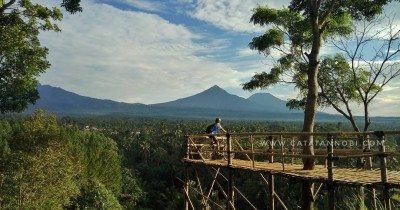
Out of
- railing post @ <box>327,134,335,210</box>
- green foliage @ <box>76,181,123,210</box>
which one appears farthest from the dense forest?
railing post @ <box>327,134,335,210</box>

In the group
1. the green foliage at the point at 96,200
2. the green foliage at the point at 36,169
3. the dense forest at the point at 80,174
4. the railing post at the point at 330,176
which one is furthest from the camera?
the green foliage at the point at 96,200

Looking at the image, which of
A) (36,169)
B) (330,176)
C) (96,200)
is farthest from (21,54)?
(96,200)

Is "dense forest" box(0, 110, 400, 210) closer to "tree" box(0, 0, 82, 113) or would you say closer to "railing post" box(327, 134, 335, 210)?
"railing post" box(327, 134, 335, 210)

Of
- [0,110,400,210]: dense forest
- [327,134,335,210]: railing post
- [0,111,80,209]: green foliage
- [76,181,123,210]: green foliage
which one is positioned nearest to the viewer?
[327,134,335,210]: railing post

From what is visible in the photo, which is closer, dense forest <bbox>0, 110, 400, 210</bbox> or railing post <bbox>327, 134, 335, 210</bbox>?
railing post <bbox>327, 134, 335, 210</bbox>

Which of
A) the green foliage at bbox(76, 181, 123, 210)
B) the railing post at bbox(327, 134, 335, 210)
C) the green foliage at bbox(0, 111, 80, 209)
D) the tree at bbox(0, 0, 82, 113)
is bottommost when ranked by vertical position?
the green foliage at bbox(76, 181, 123, 210)

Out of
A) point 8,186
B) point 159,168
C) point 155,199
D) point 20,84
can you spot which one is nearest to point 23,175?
point 8,186

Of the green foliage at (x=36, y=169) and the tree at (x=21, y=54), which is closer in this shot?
the tree at (x=21, y=54)

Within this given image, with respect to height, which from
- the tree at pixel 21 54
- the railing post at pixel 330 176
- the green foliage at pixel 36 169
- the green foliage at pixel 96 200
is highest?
the tree at pixel 21 54

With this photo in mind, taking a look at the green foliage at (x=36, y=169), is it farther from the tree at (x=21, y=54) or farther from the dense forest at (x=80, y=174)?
the tree at (x=21, y=54)

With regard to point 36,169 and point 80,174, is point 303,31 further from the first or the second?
point 80,174

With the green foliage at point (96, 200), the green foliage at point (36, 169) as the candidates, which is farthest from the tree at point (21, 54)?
the green foliage at point (96, 200)

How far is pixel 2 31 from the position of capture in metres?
9.49

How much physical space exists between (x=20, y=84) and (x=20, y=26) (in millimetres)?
1431
